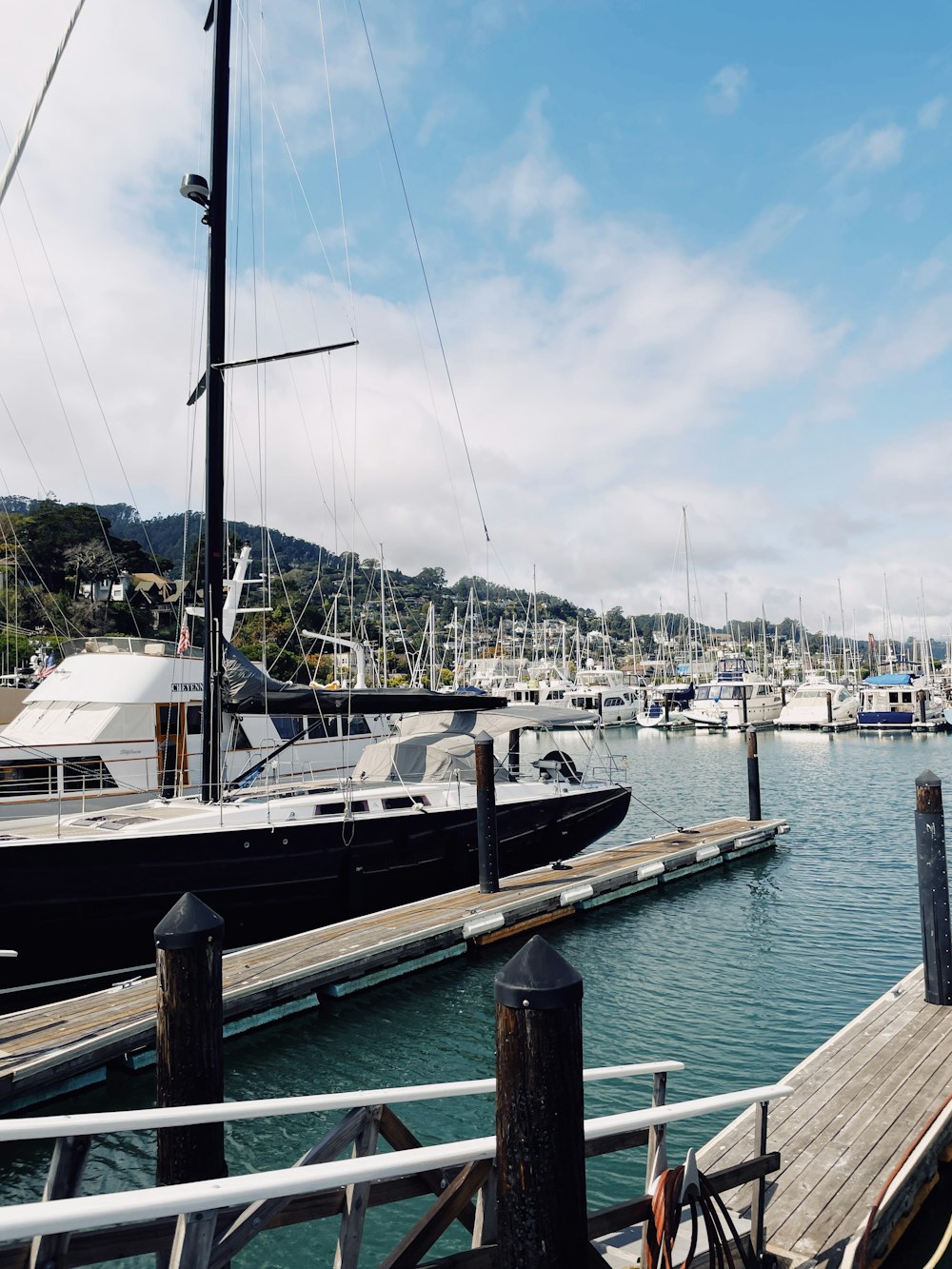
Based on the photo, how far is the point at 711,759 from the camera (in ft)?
150

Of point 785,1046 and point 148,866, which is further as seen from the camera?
point 148,866

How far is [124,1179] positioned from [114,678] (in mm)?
9808

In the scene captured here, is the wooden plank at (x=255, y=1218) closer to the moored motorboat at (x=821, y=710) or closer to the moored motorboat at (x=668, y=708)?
the moored motorboat at (x=821, y=710)

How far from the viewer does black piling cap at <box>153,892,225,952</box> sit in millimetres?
4691

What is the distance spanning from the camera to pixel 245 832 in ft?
39.2

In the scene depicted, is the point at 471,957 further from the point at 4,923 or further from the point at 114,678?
the point at 114,678

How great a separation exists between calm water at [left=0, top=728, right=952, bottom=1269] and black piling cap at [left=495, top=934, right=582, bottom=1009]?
4705 millimetres

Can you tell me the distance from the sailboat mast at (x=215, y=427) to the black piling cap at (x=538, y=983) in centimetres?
1048

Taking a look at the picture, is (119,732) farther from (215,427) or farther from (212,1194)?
(212,1194)

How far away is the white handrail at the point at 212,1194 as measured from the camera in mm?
2260

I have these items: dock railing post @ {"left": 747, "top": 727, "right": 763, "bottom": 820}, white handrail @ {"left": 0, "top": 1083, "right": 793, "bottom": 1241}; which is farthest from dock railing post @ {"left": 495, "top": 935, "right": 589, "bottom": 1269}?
dock railing post @ {"left": 747, "top": 727, "right": 763, "bottom": 820}

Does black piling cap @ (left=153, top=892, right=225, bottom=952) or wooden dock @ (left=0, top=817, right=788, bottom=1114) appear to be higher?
black piling cap @ (left=153, top=892, right=225, bottom=952)

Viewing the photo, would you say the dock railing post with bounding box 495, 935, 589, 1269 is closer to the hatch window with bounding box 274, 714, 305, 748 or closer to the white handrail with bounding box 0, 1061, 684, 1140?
the white handrail with bounding box 0, 1061, 684, 1140

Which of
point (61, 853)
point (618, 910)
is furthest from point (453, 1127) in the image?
point (618, 910)
